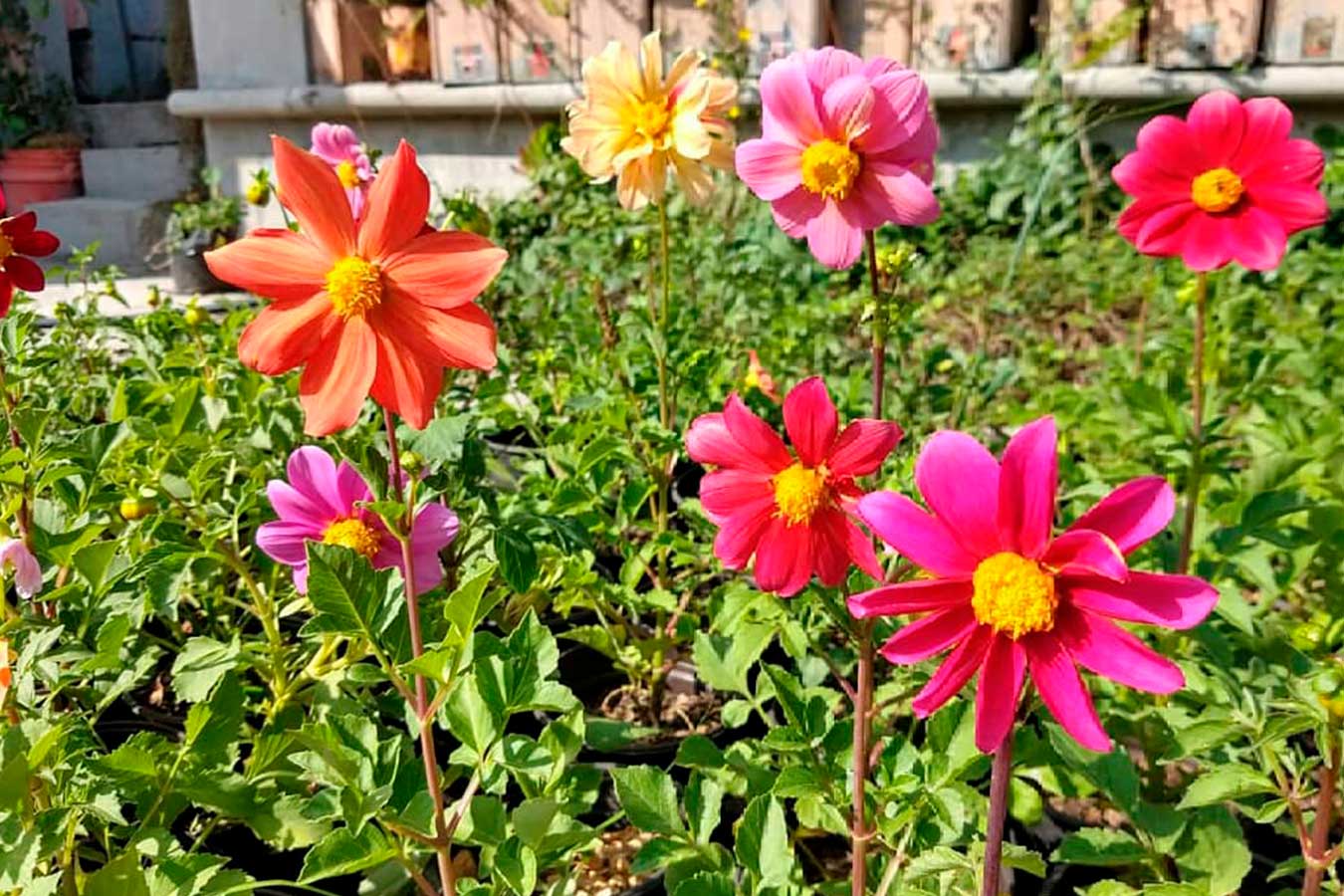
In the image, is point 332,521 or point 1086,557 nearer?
point 1086,557

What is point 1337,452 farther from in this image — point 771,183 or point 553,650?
point 553,650

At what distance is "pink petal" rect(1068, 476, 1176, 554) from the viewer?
1.94ft

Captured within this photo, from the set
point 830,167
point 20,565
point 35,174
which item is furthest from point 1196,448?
point 35,174

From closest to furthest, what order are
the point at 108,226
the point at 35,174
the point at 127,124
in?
the point at 108,226 < the point at 35,174 < the point at 127,124

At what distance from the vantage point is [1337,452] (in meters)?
1.54

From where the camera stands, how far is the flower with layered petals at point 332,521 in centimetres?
95

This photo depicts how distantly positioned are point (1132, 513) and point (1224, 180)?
0.75m

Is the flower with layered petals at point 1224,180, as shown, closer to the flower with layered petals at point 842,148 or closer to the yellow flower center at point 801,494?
the flower with layered petals at point 842,148

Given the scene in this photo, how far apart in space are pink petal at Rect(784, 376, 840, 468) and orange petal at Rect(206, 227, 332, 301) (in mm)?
321

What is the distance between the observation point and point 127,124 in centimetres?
636

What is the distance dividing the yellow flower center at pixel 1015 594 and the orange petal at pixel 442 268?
345 millimetres

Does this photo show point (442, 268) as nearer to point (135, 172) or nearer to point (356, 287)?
point (356, 287)

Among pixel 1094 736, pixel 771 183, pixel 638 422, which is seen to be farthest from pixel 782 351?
pixel 1094 736

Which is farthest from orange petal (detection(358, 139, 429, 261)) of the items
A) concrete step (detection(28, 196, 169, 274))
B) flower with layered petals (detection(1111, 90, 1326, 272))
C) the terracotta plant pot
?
the terracotta plant pot
